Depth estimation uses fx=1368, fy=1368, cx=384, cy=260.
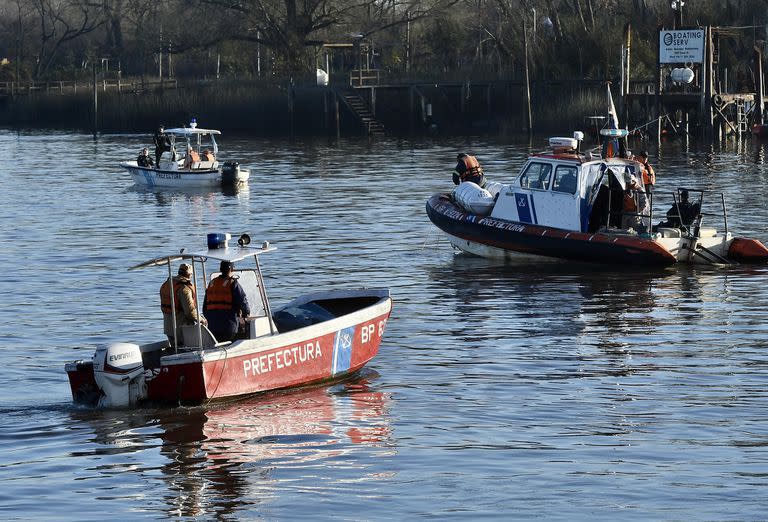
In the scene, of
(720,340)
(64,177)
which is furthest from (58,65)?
(720,340)

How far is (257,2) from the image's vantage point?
295 feet

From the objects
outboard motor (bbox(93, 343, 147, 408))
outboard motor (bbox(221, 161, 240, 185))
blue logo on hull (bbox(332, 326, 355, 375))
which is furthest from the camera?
outboard motor (bbox(221, 161, 240, 185))

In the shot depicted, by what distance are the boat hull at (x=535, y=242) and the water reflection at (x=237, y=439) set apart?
1042 centimetres

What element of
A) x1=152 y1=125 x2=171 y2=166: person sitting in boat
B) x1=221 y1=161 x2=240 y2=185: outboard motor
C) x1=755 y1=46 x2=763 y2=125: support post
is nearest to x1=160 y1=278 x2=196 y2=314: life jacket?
x1=221 y1=161 x2=240 y2=185: outboard motor

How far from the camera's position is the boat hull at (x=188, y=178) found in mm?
47938

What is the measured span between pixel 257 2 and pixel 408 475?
78268 mm

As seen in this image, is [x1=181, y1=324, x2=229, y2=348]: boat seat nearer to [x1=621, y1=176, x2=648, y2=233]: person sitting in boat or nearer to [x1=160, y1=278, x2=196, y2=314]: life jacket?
[x1=160, y1=278, x2=196, y2=314]: life jacket

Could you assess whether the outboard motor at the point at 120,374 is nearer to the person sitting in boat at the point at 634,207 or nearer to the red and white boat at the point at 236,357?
the red and white boat at the point at 236,357

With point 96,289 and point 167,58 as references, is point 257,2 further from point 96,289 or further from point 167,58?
point 96,289

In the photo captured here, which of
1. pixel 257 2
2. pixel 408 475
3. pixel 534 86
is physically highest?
pixel 257 2

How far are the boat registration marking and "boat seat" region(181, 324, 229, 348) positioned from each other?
1.73ft

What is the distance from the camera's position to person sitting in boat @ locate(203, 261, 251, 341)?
57.0 feet

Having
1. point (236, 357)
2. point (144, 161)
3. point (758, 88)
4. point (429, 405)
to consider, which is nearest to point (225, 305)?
point (236, 357)

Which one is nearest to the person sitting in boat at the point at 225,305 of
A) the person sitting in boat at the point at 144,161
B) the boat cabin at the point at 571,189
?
the boat cabin at the point at 571,189
